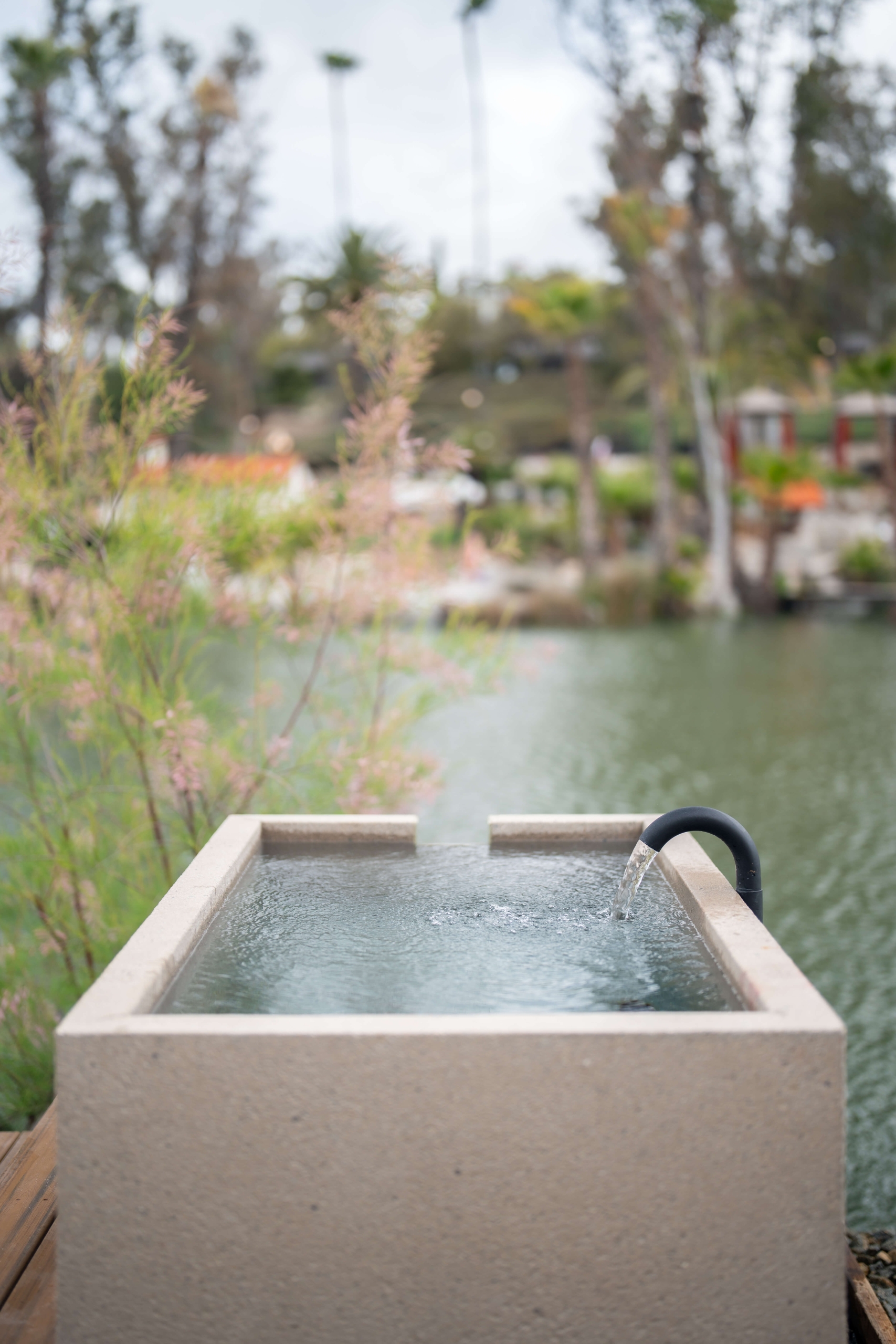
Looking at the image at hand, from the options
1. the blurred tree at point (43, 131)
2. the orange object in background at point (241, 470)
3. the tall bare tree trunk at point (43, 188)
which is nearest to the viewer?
the orange object in background at point (241, 470)

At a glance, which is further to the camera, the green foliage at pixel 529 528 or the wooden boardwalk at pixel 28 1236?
the green foliage at pixel 529 528

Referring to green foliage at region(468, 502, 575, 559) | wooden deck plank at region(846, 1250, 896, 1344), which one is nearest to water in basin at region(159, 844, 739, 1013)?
wooden deck plank at region(846, 1250, 896, 1344)

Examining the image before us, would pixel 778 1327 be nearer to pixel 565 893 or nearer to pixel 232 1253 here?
pixel 232 1253

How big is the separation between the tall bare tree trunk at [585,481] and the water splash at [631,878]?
634 inches

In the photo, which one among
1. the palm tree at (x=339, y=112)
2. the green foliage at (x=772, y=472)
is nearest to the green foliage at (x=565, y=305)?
the green foliage at (x=772, y=472)

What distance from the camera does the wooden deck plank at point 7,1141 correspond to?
2.59 meters

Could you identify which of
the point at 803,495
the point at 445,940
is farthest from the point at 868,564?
the point at 445,940

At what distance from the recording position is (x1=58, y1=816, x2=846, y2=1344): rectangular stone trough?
1685mm

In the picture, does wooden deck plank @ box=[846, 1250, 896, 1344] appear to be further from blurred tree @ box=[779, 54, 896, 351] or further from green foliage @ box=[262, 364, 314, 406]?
green foliage @ box=[262, 364, 314, 406]

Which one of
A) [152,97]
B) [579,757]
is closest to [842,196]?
[152,97]

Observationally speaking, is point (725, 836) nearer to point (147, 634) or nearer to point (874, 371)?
point (147, 634)

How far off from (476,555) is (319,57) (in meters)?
25.7

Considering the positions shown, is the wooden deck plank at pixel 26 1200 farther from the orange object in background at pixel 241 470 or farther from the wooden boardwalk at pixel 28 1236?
the orange object in background at pixel 241 470

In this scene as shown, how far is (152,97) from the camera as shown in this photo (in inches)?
890
